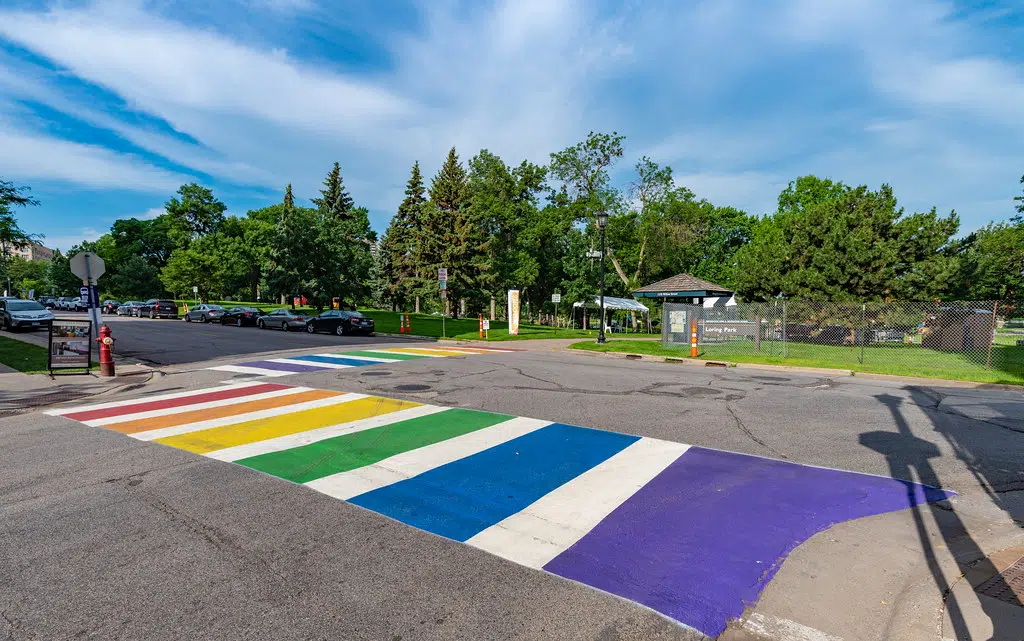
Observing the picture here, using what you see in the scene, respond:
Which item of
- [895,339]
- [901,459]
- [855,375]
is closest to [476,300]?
[895,339]

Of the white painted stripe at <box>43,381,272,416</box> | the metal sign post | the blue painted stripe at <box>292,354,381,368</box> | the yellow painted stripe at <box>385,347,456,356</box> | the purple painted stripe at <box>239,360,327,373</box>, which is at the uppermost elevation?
the metal sign post

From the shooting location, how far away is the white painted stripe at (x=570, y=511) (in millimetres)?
3693

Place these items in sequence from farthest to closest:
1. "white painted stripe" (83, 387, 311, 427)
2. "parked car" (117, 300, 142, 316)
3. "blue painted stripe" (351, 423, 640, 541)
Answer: "parked car" (117, 300, 142, 316) < "white painted stripe" (83, 387, 311, 427) < "blue painted stripe" (351, 423, 640, 541)

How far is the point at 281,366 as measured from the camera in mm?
13844

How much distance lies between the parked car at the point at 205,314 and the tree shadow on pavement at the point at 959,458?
3826 cm

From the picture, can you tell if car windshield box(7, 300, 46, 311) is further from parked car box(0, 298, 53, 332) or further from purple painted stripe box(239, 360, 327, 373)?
purple painted stripe box(239, 360, 327, 373)

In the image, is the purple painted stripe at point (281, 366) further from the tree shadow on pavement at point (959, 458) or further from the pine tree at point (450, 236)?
the pine tree at point (450, 236)

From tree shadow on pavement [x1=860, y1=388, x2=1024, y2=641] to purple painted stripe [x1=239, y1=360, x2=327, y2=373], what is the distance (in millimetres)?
11930

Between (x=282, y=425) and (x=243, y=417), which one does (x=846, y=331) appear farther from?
(x=243, y=417)

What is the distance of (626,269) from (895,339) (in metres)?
36.3

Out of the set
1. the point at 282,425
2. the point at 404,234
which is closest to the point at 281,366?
the point at 282,425

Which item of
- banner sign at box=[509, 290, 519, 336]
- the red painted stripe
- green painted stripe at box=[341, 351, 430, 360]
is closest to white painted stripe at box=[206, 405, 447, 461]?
the red painted stripe

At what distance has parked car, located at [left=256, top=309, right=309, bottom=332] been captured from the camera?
29.3 m

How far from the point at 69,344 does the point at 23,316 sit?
20.1 meters
